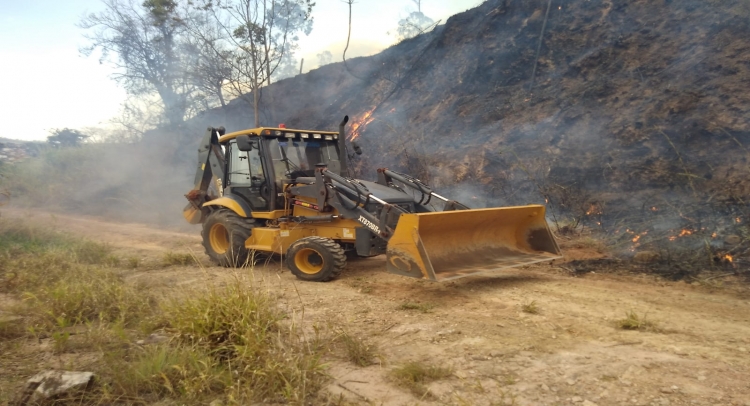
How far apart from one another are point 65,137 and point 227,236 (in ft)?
84.6

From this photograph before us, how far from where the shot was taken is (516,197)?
11.9 meters

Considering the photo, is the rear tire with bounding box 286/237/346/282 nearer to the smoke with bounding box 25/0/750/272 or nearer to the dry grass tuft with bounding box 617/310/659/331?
the dry grass tuft with bounding box 617/310/659/331

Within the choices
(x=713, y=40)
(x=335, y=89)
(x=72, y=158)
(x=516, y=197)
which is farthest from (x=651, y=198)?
(x=72, y=158)

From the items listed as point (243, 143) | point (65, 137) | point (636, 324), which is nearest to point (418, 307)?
point (636, 324)

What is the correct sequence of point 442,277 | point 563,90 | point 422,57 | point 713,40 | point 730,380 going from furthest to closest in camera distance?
1. point 422,57
2. point 563,90
3. point 713,40
4. point 442,277
5. point 730,380

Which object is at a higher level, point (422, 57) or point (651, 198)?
point (422, 57)

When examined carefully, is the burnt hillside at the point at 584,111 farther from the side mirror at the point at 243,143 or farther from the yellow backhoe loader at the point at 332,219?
the side mirror at the point at 243,143

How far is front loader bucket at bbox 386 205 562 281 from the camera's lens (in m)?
5.87

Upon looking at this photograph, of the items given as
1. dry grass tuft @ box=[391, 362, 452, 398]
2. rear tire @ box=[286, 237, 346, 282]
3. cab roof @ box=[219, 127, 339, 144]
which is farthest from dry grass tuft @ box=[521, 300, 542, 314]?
cab roof @ box=[219, 127, 339, 144]

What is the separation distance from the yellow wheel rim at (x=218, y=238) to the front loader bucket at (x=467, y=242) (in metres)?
4.04

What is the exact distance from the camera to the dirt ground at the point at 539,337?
3.43 m

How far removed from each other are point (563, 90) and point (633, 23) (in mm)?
2680

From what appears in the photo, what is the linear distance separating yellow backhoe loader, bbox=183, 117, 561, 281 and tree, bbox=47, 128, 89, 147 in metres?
23.6

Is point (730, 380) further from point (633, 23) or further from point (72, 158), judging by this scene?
point (72, 158)
